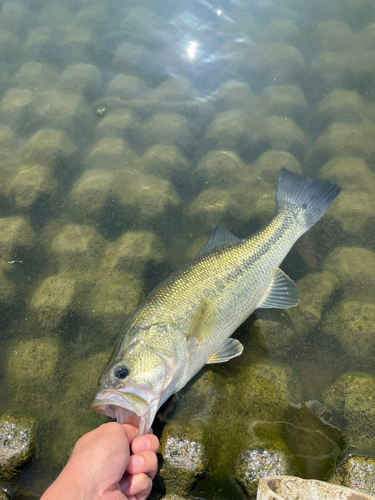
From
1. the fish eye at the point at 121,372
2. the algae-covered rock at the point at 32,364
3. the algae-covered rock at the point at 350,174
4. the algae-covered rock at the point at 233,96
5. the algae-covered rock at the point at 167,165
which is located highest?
the algae-covered rock at the point at 233,96

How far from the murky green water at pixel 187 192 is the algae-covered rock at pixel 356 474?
0.10 m

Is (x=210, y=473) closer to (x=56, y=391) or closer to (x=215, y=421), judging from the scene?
(x=215, y=421)

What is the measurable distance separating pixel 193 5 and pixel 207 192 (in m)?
5.38

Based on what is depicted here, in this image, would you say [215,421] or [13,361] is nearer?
[215,421]

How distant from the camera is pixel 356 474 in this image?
2.58 m

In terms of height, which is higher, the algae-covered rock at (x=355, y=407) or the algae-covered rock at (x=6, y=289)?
the algae-covered rock at (x=355, y=407)

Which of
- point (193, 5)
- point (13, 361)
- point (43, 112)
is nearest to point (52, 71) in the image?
point (43, 112)

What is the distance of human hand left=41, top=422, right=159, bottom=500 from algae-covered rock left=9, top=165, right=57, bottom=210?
314cm

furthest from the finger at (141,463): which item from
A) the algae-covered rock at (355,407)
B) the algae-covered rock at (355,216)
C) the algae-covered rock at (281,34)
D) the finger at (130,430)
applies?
the algae-covered rock at (281,34)

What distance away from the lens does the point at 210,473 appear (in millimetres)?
2729

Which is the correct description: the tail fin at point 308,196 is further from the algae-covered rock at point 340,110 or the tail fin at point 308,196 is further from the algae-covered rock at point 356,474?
the algae-covered rock at point 340,110

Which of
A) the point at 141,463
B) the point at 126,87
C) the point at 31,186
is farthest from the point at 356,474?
the point at 126,87

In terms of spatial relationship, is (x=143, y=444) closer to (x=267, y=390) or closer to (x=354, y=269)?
(x=267, y=390)

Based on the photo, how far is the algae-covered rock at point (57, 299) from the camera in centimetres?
349
